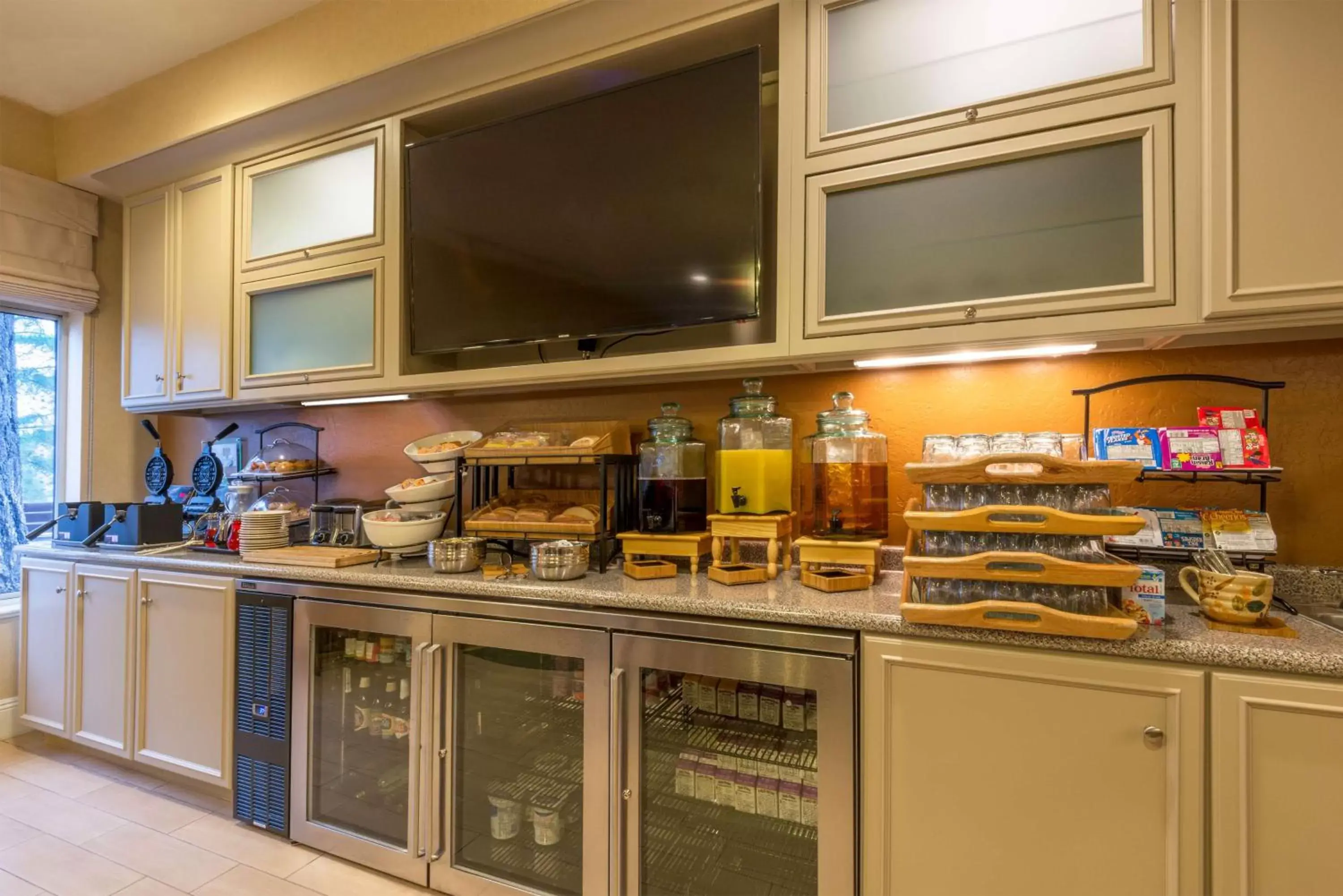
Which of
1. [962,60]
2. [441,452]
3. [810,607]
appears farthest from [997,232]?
[441,452]

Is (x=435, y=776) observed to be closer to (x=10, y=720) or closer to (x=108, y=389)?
(x=10, y=720)

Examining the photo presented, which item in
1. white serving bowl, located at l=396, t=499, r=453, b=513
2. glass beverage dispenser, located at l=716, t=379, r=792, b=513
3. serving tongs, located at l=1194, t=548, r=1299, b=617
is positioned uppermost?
glass beverage dispenser, located at l=716, t=379, r=792, b=513

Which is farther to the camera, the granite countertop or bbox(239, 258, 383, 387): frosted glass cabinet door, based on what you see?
bbox(239, 258, 383, 387): frosted glass cabinet door

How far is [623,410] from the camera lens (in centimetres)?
217

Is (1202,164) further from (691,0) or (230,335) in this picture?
(230,335)

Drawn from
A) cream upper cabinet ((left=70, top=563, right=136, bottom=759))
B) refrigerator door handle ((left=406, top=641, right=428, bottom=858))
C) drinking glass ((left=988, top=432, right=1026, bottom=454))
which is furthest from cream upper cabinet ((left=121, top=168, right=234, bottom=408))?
drinking glass ((left=988, top=432, right=1026, bottom=454))

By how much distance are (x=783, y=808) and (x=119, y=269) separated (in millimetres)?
4066

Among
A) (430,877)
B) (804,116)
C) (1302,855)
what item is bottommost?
(430,877)

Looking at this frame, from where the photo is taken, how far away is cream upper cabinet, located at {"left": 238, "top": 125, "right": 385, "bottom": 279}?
226cm

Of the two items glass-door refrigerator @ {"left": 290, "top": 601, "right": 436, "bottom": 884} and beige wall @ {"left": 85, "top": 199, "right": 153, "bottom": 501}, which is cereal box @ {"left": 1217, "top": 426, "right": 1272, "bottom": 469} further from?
beige wall @ {"left": 85, "top": 199, "right": 153, "bottom": 501}

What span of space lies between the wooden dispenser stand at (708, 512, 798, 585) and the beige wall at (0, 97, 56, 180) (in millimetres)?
3688

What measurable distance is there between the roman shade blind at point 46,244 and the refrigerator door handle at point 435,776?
2996 mm

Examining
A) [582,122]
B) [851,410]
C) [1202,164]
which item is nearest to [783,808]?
[851,410]

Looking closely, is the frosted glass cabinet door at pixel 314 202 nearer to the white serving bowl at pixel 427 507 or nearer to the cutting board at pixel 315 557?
the white serving bowl at pixel 427 507
